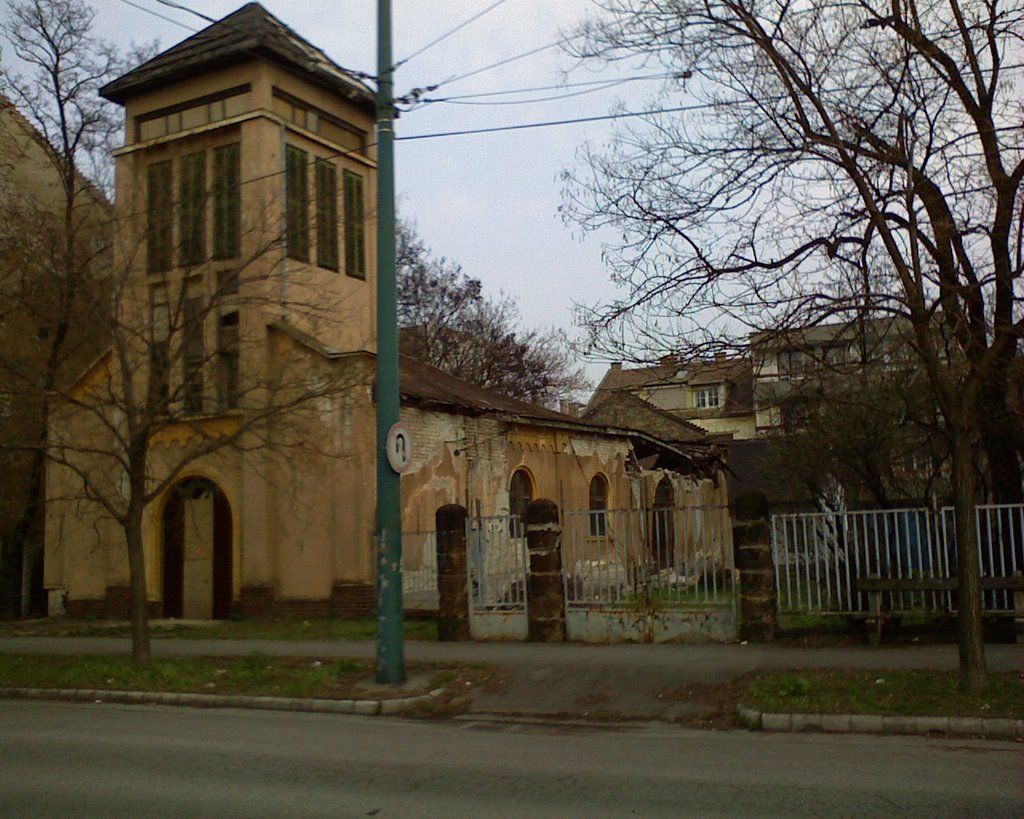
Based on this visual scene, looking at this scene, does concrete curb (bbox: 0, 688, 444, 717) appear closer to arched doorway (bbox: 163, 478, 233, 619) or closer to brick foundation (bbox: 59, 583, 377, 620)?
brick foundation (bbox: 59, 583, 377, 620)

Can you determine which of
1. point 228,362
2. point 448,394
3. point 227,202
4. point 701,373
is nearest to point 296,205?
point 227,202

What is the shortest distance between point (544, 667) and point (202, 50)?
15595mm

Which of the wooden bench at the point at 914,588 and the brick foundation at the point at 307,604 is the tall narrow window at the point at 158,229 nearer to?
the brick foundation at the point at 307,604

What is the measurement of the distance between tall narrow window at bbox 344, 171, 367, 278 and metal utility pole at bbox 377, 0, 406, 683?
11019mm

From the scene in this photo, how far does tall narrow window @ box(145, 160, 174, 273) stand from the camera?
15.0 m

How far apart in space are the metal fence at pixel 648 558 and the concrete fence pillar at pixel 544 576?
21 cm

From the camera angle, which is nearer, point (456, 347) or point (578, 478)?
point (578, 478)

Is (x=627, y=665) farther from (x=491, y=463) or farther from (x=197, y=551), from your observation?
(x=197, y=551)

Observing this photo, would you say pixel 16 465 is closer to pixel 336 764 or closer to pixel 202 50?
pixel 202 50

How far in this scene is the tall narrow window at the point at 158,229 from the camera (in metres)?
15.0

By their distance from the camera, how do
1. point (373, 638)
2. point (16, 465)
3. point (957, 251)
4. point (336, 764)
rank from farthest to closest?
point (16, 465) < point (373, 638) < point (957, 251) < point (336, 764)

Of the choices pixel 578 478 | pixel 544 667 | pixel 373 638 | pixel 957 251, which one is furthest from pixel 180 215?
pixel 578 478

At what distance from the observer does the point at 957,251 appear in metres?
12.3

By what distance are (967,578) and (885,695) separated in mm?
1390
